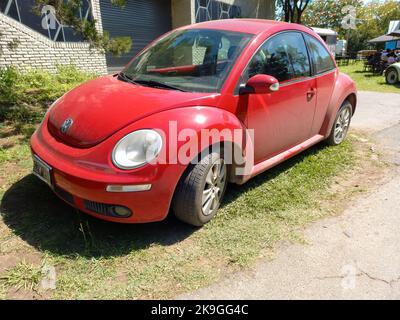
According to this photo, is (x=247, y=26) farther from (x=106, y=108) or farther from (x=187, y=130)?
(x=106, y=108)

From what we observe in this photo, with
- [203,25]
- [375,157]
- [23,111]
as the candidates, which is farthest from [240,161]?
[23,111]

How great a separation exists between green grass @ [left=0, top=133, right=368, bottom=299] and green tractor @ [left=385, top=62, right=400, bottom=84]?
33.5 feet

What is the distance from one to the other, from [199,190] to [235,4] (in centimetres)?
1710

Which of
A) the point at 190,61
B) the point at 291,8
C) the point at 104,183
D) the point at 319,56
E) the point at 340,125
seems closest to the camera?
the point at 104,183

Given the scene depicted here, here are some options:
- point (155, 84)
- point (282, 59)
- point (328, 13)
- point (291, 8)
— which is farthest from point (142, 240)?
point (328, 13)

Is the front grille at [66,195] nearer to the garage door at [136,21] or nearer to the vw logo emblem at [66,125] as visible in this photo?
the vw logo emblem at [66,125]

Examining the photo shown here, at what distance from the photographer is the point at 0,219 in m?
2.65

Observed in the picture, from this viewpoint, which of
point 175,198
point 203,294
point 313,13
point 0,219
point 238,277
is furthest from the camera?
point 313,13

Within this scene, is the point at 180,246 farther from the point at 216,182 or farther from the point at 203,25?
the point at 203,25

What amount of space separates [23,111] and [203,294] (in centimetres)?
467

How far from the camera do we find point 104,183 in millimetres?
2137

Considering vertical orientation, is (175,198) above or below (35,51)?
below

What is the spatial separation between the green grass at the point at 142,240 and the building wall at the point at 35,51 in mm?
6333

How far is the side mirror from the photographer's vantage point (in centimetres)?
262
